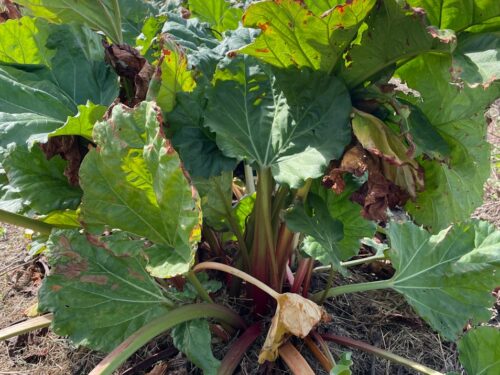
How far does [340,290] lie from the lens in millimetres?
1485

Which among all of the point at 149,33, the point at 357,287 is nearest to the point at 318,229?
the point at 357,287

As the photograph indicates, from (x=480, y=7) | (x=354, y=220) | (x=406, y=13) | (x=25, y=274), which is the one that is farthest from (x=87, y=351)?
(x=480, y=7)

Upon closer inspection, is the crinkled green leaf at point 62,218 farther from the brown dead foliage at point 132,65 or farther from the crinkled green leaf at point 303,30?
the crinkled green leaf at point 303,30

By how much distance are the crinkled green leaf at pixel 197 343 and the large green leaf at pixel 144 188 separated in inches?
8.7

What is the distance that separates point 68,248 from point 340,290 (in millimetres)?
740

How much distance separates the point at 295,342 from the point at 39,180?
82 cm

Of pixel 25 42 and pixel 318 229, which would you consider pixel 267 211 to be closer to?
pixel 318 229

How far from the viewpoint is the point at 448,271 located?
1365mm

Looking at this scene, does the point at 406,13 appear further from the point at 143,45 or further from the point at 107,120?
the point at 143,45

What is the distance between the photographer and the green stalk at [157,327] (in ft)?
3.48

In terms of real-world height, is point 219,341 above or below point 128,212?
below

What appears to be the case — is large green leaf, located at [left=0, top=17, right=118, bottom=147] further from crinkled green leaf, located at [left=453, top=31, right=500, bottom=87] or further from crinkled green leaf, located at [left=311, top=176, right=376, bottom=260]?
crinkled green leaf, located at [left=453, top=31, right=500, bottom=87]

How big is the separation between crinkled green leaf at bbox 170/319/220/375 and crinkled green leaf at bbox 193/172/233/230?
11.6 inches

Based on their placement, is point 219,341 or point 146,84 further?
point 219,341
